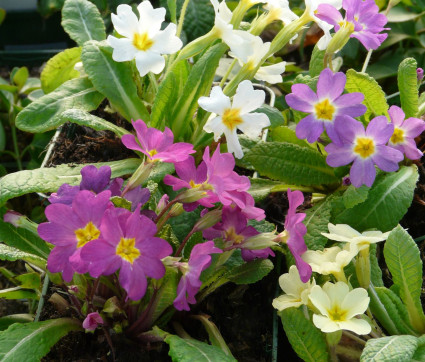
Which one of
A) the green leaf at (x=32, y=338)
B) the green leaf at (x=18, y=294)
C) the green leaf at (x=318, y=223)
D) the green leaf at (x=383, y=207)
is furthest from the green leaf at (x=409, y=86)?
the green leaf at (x=18, y=294)

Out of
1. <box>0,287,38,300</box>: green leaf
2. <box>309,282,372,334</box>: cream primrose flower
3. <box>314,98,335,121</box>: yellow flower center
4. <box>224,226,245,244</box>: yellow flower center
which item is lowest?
<box>0,287,38,300</box>: green leaf

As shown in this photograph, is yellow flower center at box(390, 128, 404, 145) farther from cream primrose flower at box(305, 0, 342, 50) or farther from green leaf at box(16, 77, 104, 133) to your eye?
green leaf at box(16, 77, 104, 133)

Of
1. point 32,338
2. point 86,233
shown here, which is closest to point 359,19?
point 86,233

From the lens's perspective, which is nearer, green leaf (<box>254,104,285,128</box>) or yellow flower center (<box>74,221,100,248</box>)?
yellow flower center (<box>74,221,100,248</box>)

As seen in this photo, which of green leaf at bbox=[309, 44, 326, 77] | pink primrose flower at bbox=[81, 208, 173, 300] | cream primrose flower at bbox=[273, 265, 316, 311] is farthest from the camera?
green leaf at bbox=[309, 44, 326, 77]

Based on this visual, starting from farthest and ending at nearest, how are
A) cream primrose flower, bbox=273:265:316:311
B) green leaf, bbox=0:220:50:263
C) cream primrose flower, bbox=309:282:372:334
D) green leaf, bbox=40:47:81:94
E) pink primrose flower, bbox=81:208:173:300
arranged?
green leaf, bbox=40:47:81:94 → green leaf, bbox=0:220:50:263 → cream primrose flower, bbox=273:265:316:311 → cream primrose flower, bbox=309:282:372:334 → pink primrose flower, bbox=81:208:173:300

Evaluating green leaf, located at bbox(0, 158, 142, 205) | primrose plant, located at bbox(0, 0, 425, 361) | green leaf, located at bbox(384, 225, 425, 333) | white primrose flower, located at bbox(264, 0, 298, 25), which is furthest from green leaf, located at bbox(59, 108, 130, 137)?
green leaf, located at bbox(384, 225, 425, 333)

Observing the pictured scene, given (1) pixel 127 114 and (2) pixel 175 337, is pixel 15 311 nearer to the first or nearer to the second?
(1) pixel 127 114

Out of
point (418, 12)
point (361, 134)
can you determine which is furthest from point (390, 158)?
point (418, 12)

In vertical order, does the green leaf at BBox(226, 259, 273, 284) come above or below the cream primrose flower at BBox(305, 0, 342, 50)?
below
